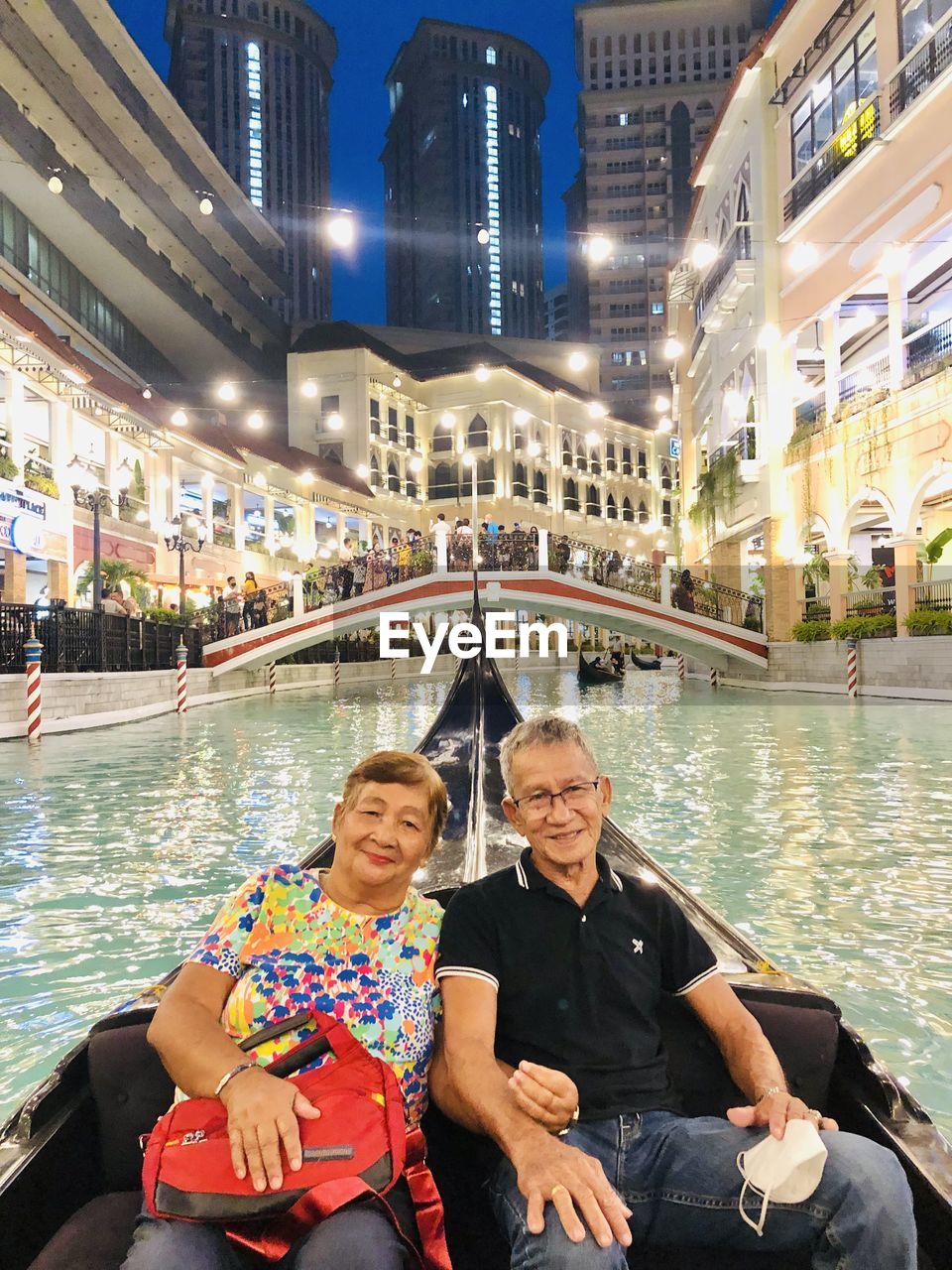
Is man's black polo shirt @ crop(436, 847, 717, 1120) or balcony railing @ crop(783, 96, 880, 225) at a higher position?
balcony railing @ crop(783, 96, 880, 225)

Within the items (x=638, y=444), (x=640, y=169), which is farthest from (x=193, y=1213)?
(x=640, y=169)

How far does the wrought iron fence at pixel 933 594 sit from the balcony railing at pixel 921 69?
576 cm

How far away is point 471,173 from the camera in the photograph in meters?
72.1

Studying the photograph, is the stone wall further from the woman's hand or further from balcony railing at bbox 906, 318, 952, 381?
the woman's hand

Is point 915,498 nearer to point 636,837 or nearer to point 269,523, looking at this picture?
point 636,837

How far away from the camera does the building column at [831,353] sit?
1484cm

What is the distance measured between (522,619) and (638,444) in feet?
35.8

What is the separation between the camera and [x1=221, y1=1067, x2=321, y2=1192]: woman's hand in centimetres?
113

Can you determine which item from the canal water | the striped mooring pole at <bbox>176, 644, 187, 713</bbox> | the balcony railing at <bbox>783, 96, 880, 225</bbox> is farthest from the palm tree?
the balcony railing at <bbox>783, 96, 880, 225</bbox>

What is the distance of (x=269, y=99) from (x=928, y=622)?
58522mm

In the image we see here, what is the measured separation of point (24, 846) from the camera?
16.5 feet

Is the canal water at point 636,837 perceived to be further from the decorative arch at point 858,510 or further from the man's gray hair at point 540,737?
the decorative arch at point 858,510

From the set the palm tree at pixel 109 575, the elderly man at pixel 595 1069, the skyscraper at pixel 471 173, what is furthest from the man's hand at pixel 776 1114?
the skyscraper at pixel 471 173

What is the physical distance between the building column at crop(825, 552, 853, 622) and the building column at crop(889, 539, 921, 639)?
1.88 m
